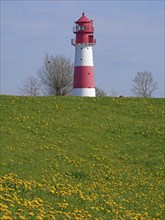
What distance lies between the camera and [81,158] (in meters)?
22.0

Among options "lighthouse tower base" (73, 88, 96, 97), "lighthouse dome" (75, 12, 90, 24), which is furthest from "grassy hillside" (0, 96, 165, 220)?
"lighthouse dome" (75, 12, 90, 24)

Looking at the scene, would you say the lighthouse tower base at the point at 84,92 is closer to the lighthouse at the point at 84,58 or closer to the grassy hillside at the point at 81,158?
the lighthouse at the point at 84,58

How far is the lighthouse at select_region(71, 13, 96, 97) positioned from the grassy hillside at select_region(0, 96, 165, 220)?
1214 cm

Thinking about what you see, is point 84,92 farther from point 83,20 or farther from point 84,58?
point 83,20

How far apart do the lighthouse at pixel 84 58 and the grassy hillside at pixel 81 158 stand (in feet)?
39.8

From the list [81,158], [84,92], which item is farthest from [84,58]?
[81,158]

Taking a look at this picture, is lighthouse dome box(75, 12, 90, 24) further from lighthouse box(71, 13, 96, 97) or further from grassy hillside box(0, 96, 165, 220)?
grassy hillside box(0, 96, 165, 220)

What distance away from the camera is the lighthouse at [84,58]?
1946 inches

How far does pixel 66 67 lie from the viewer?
253 feet

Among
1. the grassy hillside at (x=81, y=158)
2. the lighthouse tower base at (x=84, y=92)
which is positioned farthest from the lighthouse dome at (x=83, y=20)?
the grassy hillside at (x=81, y=158)

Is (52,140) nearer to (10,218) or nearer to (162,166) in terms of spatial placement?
(162,166)

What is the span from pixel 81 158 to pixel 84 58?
29.7 m

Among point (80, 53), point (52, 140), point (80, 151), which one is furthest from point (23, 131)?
point (80, 53)

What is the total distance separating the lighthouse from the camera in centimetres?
4944
